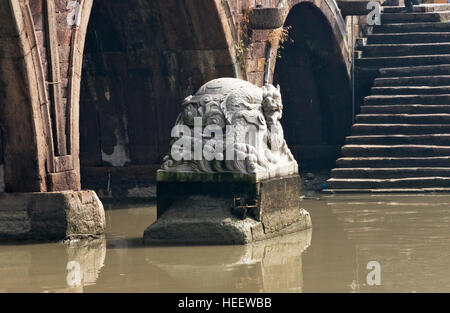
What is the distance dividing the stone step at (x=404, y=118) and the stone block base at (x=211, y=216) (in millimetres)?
9016

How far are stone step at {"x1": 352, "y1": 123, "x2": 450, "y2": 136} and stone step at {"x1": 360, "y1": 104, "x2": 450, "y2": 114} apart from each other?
612 millimetres

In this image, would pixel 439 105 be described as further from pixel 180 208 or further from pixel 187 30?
pixel 180 208

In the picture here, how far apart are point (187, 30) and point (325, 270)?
741 cm

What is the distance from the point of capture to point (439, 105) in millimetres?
20312

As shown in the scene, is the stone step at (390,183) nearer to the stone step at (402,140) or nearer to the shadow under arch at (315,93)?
the stone step at (402,140)

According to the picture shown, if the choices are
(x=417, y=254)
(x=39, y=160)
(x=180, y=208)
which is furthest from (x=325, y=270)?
(x=39, y=160)

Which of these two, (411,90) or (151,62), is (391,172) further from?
(151,62)

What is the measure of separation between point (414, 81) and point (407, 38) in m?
2.22

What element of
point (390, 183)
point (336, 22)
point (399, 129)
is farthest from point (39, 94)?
point (336, 22)

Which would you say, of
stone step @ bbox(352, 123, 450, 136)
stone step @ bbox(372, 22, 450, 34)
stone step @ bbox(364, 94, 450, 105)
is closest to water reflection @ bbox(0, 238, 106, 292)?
stone step @ bbox(352, 123, 450, 136)

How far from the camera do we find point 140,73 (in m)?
17.2

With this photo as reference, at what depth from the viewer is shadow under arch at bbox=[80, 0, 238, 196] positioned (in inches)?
645

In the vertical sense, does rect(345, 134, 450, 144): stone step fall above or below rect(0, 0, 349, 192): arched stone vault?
below

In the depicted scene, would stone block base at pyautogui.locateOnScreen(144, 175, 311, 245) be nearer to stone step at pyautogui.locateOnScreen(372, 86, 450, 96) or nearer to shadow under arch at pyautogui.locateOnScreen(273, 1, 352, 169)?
stone step at pyautogui.locateOnScreen(372, 86, 450, 96)
